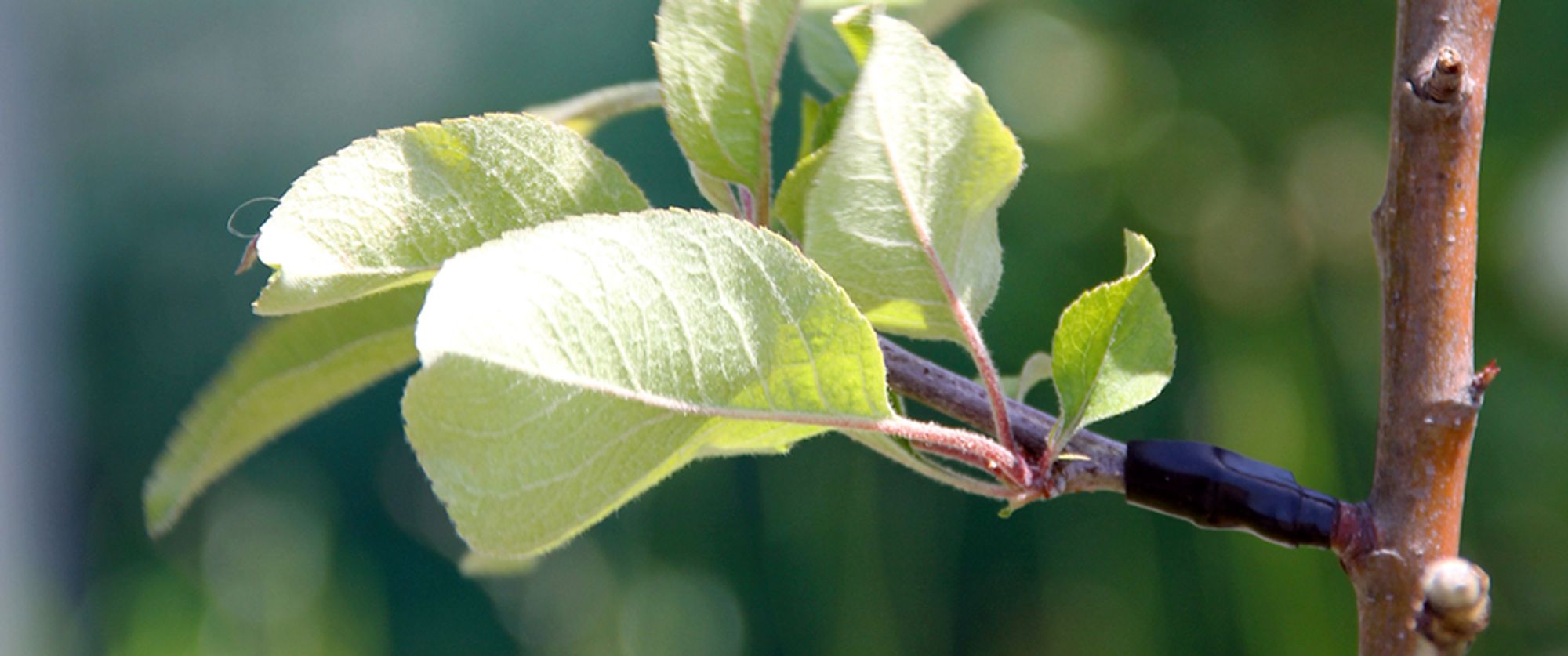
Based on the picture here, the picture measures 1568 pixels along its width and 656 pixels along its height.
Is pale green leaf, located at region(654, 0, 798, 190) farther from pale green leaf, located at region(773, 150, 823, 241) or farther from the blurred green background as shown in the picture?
the blurred green background

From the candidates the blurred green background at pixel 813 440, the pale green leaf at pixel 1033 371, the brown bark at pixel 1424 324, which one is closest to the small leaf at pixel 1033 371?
the pale green leaf at pixel 1033 371

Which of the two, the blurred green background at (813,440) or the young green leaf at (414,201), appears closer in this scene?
the young green leaf at (414,201)

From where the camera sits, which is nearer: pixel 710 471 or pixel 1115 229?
pixel 1115 229

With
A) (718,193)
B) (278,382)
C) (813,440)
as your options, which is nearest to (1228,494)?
(718,193)

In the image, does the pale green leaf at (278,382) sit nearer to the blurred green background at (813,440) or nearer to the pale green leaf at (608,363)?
the pale green leaf at (608,363)

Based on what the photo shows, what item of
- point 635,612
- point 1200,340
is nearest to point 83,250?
point 635,612

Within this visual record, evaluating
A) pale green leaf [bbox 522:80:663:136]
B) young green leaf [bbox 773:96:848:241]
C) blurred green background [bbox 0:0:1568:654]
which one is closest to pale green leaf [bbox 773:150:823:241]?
young green leaf [bbox 773:96:848:241]

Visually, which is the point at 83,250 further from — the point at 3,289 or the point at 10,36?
the point at 10,36
